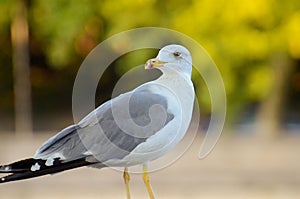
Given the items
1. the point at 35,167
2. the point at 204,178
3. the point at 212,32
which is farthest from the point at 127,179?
the point at 212,32

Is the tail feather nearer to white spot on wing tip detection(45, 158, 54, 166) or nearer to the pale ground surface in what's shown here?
white spot on wing tip detection(45, 158, 54, 166)

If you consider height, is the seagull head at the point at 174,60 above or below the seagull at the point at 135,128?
above

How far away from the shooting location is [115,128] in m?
1.51

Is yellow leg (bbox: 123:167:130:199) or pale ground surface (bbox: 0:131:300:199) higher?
pale ground surface (bbox: 0:131:300:199)

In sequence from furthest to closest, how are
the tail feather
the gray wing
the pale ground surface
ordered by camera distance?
the pale ground surface < the gray wing < the tail feather

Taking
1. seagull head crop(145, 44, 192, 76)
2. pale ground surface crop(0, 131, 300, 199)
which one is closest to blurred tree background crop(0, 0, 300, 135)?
pale ground surface crop(0, 131, 300, 199)

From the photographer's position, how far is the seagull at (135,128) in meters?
1.41

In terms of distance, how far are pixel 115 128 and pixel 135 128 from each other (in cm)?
4

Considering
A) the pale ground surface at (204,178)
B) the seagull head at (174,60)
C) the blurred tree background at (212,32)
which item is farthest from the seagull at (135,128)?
the blurred tree background at (212,32)

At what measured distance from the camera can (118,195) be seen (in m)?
4.90

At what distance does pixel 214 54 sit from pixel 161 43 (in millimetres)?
1305

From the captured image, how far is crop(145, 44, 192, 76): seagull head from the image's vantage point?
139cm

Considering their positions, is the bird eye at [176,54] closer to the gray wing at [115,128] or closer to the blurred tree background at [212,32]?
the gray wing at [115,128]

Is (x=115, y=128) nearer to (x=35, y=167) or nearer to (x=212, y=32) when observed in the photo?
(x=35, y=167)
